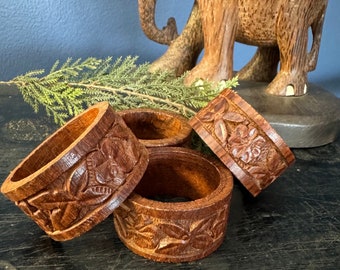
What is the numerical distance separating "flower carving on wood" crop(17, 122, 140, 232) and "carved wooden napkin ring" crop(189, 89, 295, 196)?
5.0 inches

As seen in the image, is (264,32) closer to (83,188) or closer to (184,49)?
(184,49)

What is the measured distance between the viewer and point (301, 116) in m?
0.78

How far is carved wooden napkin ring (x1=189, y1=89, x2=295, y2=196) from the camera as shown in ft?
1.88

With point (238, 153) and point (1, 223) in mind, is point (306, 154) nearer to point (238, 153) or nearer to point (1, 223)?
point (238, 153)

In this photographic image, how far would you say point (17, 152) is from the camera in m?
0.75

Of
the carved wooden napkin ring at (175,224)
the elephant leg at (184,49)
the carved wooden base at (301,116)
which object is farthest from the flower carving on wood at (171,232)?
the elephant leg at (184,49)

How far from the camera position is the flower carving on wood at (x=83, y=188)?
49cm

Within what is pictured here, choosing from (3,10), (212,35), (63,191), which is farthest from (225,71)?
(3,10)

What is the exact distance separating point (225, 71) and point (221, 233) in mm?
363

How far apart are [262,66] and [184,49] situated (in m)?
0.16

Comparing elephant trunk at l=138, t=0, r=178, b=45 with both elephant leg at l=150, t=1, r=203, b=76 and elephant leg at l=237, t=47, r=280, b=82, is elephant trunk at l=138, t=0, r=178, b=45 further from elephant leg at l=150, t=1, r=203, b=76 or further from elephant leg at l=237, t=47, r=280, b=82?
elephant leg at l=237, t=47, r=280, b=82

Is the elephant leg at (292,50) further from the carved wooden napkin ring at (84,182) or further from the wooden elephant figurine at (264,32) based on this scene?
the carved wooden napkin ring at (84,182)

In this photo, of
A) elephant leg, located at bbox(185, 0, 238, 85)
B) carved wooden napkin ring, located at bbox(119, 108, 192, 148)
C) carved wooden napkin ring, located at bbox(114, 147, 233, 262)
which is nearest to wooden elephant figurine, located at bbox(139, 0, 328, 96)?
elephant leg, located at bbox(185, 0, 238, 85)

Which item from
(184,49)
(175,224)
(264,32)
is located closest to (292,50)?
(264,32)
